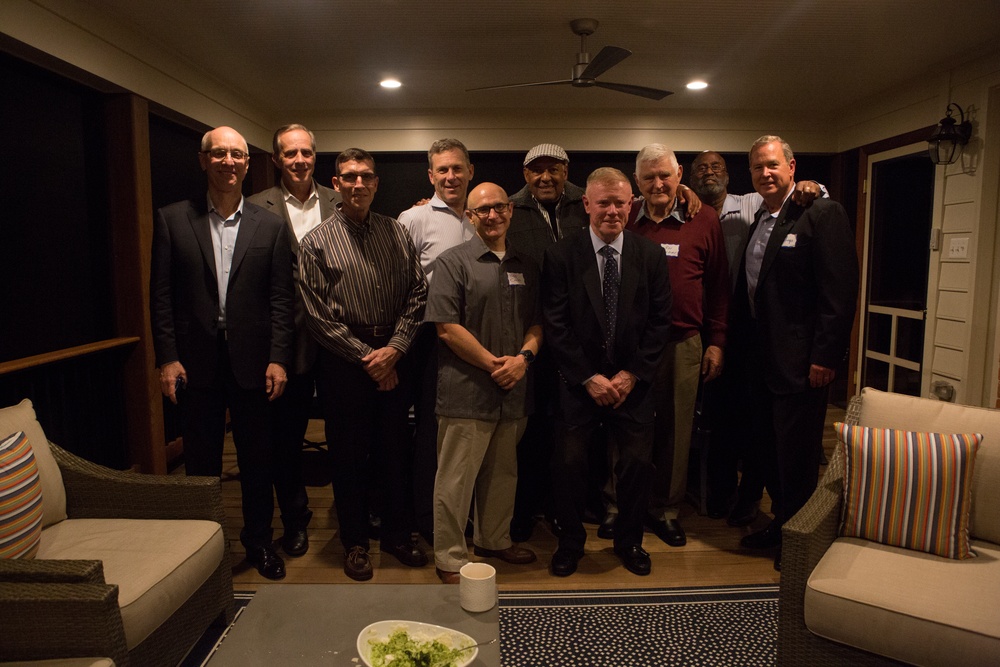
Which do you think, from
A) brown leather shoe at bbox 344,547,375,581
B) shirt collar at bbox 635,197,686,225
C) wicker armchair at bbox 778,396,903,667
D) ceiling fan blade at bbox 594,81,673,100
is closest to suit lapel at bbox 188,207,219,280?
brown leather shoe at bbox 344,547,375,581

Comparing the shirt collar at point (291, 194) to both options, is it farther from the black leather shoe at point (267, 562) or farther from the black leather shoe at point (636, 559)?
the black leather shoe at point (636, 559)

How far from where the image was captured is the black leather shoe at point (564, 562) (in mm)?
2729

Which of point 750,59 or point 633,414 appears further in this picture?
point 750,59

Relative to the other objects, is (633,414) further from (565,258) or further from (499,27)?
(499,27)

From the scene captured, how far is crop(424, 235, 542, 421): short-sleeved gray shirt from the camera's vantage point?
8.20 ft

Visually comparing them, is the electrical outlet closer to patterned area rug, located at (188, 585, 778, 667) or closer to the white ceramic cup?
patterned area rug, located at (188, 585, 778, 667)

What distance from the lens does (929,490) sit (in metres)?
1.91

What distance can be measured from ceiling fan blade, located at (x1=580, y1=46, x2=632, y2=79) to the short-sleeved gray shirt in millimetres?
1815

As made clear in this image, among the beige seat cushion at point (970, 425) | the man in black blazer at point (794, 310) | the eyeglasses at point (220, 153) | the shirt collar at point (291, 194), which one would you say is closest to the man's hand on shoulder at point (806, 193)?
the man in black blazer at point (794, 310)

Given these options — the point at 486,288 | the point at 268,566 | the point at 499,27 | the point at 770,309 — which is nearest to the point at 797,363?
the point at 770,309

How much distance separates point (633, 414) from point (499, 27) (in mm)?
2595

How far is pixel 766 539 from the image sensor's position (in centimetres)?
299

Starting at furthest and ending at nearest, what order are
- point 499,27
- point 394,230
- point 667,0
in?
point 499,27, point 667,0, point 394,230

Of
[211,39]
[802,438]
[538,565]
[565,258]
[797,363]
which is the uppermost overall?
[211,39]
